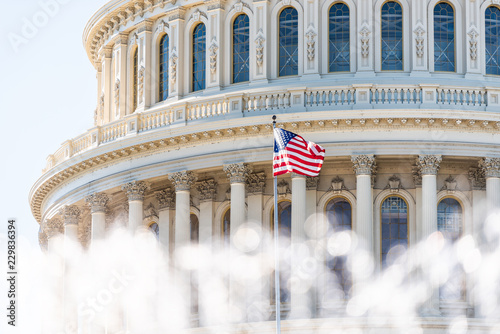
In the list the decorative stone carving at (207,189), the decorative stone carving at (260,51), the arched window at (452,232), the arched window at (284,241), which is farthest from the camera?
the decorative stone carving at (260,51)

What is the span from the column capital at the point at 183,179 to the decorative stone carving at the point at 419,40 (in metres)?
9.95

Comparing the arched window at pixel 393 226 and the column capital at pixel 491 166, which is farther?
the arched window at pixel 393 226

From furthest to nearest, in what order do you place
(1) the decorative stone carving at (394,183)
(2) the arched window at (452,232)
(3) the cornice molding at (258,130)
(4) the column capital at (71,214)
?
(4) the column capital at (71,214)
(1) the decorative stone carving at (394,183)
(2) the arched window at (452,232)
(3) the cornice molding at (258,130)

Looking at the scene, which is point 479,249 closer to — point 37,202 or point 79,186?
point 79,186

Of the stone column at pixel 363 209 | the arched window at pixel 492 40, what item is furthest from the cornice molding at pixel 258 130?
the arched window at pixel 492 40

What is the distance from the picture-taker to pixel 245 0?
2420 inches

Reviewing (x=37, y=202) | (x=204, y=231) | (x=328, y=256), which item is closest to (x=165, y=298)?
(x=204, y=231)

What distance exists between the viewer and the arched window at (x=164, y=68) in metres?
63.7

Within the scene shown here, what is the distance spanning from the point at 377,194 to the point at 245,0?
9.82 m

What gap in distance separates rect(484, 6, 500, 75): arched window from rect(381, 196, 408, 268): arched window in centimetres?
653

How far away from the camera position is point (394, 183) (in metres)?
57.9

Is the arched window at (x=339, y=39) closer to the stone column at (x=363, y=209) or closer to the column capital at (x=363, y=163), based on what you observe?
the column capital at (x=363, y=163)

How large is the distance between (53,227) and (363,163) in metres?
17.5

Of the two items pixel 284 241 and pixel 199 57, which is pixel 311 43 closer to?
pixel 199 57
